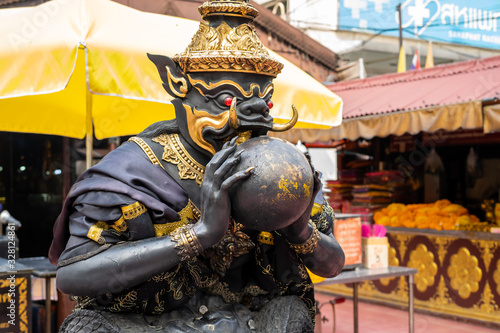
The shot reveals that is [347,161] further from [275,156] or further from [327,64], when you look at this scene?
[275,156]

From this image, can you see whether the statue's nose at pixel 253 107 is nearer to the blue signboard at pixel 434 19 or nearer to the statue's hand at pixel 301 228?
the statue's hand at pixel 301 228

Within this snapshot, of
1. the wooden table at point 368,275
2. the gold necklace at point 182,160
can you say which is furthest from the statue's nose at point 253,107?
the wooden table at point 368,275

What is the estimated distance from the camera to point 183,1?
9.14m

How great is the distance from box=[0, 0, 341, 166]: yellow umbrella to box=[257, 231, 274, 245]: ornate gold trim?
187cm

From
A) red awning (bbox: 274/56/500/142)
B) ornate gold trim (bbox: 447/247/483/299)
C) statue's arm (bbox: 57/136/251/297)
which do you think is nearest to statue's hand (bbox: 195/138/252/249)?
statue's arm (bbox: 57/136/251/297)

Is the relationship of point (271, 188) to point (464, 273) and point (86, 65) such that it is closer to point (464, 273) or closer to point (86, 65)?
point (86, 65)

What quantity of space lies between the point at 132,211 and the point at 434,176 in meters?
7.37

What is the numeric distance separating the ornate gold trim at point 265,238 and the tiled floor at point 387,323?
14.8 ft

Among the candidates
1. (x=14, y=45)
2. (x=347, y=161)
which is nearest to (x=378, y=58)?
(x=347, y=161)

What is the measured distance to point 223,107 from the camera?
1.93 metres

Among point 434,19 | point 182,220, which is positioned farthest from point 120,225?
point 434,19

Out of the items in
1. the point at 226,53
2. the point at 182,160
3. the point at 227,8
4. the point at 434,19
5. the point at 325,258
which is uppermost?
the point at 434,19

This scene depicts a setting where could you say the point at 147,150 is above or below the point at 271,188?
above

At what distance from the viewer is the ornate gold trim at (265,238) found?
213 centimetres
